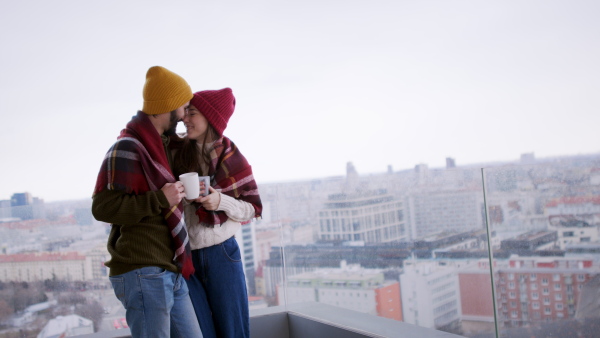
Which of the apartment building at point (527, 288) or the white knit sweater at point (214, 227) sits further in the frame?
the apartment building at point (527, 288)

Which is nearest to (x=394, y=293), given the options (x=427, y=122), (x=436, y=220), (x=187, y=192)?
(x=436, y=220)

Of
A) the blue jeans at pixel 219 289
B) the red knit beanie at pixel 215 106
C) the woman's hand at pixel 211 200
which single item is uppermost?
the red knit beanie at pixel 215 106

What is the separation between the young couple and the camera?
131cm

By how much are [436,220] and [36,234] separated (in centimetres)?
313

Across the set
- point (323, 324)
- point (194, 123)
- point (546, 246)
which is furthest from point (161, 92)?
point (546, 246)

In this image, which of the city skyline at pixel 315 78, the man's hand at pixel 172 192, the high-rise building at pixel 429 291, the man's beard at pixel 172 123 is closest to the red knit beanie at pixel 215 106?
the man's beard at pixel 172 123

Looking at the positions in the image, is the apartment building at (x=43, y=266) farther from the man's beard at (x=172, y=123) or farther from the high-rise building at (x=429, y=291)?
the man's beard at (x=172, y=123)

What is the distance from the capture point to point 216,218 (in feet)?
5.06

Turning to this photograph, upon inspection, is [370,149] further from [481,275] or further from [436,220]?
[481,275]

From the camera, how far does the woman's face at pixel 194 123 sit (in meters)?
1.61

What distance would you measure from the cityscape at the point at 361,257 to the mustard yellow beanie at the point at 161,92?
1096mm

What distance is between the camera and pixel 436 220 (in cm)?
368

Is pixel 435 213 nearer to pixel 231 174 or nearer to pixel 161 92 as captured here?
pixel 231 174

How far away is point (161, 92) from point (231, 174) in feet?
1.25
